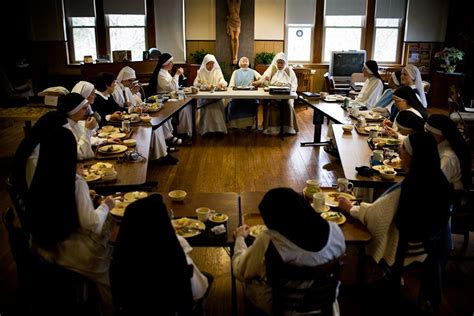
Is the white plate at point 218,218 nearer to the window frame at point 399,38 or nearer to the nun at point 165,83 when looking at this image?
the nun at point 165,83

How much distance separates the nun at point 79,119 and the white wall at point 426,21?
9.26 metres

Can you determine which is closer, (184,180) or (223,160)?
(184,180)

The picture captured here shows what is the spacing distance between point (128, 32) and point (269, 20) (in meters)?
3.46

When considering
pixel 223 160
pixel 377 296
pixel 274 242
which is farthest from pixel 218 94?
pixel 274 242

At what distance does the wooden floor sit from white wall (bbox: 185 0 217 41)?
3425 millimetres

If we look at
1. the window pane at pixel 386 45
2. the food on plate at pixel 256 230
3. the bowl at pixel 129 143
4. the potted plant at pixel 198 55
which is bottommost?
the food on plate at pixel 256 230

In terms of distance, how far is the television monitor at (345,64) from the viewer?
10.6 meters

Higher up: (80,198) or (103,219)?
(80,198)

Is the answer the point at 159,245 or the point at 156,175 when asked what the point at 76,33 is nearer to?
the point at 156,175

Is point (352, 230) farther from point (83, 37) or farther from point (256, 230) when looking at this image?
point (83, 37)

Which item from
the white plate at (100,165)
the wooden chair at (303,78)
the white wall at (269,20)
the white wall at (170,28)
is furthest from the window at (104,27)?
the white plate at (100,165)

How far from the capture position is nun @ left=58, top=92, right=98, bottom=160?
151 inches

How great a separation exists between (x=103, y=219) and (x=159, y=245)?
76cm

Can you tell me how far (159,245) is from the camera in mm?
2137
